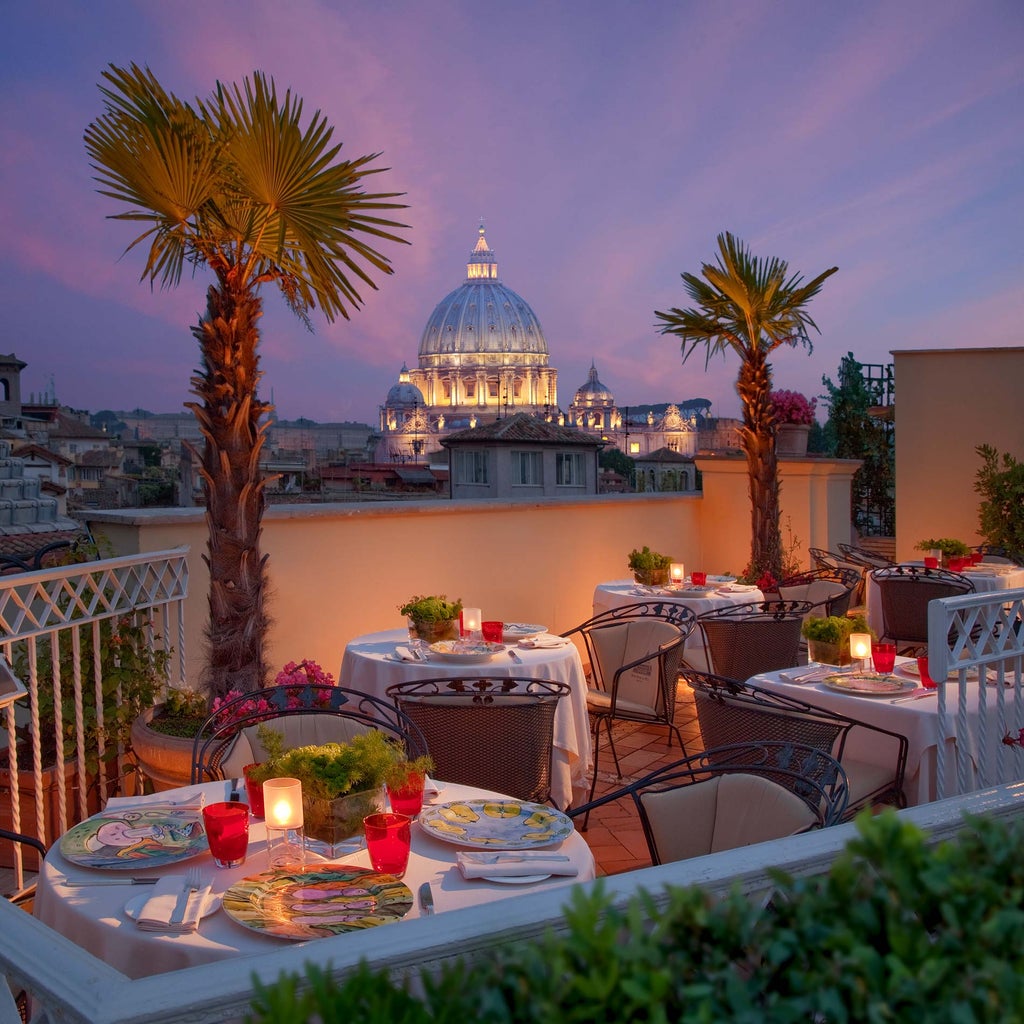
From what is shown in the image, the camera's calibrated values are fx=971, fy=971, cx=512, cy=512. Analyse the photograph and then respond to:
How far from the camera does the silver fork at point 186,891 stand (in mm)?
1778

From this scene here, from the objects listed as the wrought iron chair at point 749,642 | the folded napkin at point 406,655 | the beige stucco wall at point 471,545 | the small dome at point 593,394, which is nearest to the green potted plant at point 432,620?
the folded napkin at point 406,655

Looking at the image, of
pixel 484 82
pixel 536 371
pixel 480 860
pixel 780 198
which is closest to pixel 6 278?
pixel 484 82

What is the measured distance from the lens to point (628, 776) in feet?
16.1

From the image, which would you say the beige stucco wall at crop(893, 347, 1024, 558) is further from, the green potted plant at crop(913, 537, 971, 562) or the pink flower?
the green potted plant at crop(913, 537, 971, 562)

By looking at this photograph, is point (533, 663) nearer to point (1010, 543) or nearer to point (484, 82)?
point (1010, 543)

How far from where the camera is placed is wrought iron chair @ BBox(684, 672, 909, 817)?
3162 mm

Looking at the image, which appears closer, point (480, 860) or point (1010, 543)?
point (480, 860)

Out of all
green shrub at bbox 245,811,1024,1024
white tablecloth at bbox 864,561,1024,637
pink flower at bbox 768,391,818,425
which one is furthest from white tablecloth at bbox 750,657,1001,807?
pink flower at bbox 768,391,818,425

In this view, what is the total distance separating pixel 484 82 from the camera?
15.7 metres

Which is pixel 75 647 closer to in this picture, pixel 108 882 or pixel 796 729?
pixel 108 882

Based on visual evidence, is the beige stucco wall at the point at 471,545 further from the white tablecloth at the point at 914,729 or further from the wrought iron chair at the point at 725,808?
the wrought iron chair at the point at 725,808

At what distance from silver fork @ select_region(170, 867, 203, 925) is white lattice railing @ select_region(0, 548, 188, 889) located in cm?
152

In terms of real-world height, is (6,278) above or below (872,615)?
above

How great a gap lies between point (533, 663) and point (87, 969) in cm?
308
